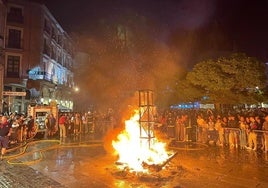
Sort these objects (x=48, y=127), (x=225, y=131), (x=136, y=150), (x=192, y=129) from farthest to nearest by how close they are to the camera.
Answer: (x=48, y=127)
(x=192, y=129)
(x=225, y=131)
(x=136, y=150)

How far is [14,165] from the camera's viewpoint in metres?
10.2

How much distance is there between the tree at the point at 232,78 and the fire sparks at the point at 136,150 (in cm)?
1011

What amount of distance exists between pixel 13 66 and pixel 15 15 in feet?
22.9

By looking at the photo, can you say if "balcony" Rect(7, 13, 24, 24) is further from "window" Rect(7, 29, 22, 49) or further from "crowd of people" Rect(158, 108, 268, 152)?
"crowd of people" Rect(158, 108, 268, 152)

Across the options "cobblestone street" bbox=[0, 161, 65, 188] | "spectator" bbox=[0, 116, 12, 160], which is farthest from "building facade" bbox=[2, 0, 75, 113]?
"cobblestone street" bbox=[0, 161, 65, 188]

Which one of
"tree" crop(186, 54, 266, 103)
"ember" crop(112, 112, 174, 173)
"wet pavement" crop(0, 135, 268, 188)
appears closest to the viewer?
"wet pavement" crop(0, 135, 268, 188)

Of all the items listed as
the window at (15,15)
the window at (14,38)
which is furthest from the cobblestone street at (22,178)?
the window at (15,15)

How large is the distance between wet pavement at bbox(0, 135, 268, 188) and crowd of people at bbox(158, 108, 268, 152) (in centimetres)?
85

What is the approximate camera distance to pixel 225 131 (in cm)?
1483

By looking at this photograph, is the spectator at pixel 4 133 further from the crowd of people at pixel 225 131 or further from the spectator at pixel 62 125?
the crowd of people at pixel 225 131

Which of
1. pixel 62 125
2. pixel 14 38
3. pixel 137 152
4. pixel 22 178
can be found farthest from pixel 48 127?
pixel 14 38

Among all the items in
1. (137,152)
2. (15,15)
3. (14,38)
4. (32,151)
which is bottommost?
(32,151)

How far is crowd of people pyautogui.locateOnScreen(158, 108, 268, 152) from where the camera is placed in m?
13.3

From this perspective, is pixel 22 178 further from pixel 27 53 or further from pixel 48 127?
pixel 27 53
